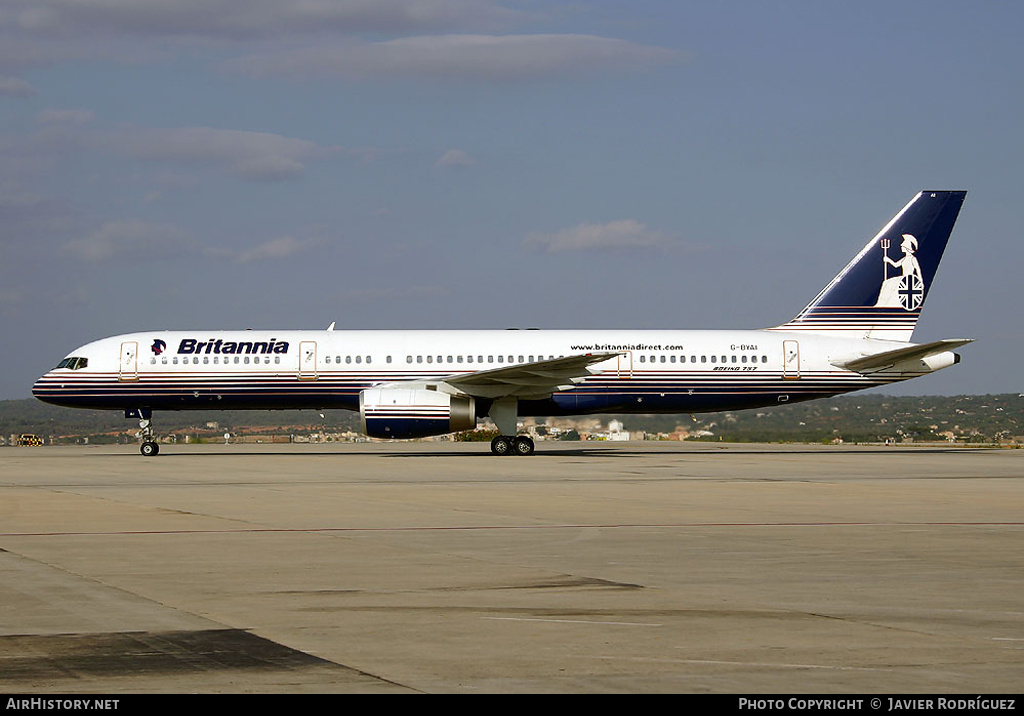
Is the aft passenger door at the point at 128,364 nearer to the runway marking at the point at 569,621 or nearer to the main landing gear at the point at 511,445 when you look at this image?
the main landing gear at the point at 511,445

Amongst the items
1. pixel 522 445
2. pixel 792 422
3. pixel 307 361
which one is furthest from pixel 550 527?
pixel 792 422

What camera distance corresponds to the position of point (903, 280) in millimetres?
41719

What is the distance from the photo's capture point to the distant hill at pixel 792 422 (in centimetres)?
5266

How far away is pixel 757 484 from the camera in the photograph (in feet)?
83.8

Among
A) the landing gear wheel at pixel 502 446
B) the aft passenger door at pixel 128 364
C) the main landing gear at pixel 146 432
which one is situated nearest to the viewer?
the aft passenger door at pixel 128 364

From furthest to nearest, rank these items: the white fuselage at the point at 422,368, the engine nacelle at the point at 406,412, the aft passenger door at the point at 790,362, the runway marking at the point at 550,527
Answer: the aft passenger door at the point at 790,362, the white fuselage at the point at 422,368, the engine nacelle at the point at 406,412, the runway marking at the point at 550,527

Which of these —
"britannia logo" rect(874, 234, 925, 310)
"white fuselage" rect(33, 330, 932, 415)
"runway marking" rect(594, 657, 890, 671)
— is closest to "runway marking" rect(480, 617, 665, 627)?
"runway marking" rect(594, 657, 890, 671)

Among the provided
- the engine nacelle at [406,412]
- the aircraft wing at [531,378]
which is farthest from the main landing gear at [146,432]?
the aircraft wing at [531,378]

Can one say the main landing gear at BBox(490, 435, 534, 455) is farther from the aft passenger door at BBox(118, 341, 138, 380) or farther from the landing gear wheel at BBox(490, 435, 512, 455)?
the aft passenger door at BBox(118, 341, 138, 380)

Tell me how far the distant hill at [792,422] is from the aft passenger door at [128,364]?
16.5 ft

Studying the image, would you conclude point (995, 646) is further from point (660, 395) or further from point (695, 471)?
point (660, 395)

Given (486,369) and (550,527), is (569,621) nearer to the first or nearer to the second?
(550,527)

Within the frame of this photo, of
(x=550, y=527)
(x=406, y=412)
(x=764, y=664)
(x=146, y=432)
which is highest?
(x=406, y=412)

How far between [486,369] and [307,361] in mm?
5552
